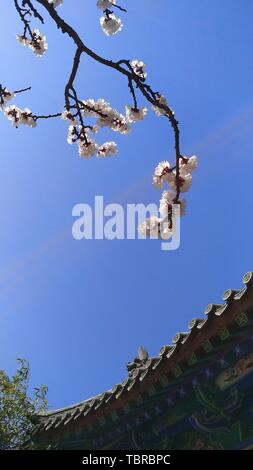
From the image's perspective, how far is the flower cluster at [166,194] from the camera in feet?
13.2

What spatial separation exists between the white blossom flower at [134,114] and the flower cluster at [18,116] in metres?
1.40

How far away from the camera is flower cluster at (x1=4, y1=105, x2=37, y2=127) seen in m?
6.07

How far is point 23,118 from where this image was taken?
6074 millimetres

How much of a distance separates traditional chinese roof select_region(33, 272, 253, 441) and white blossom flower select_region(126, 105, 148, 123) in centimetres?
222

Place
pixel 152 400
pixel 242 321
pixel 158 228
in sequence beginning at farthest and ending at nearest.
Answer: pixel 152 400, pixel 242 321, pixel 158 228

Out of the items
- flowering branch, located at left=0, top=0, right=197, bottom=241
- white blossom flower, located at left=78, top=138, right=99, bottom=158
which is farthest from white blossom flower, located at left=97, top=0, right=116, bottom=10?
white blossom flower, located at left=78, top=138, right=99, bottom=158

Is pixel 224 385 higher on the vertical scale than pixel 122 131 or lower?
lower

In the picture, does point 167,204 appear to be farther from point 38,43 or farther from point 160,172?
point 38,43

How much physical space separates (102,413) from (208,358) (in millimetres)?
2305

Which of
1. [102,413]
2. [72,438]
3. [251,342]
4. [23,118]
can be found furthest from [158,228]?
[72,438]

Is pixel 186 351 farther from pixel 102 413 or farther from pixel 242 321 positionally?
pixel 102 413

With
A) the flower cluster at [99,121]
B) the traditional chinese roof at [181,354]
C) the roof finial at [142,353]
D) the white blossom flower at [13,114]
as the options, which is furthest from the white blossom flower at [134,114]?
the roof finial at [142,353]

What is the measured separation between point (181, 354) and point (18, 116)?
153 inches

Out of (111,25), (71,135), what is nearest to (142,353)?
(71,135)
